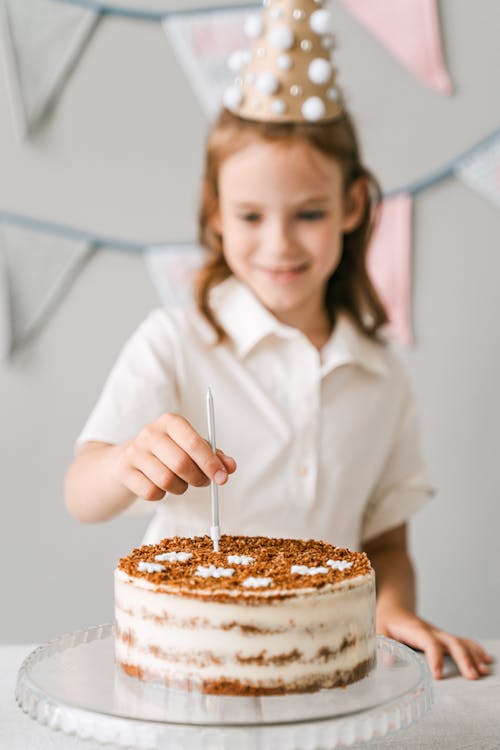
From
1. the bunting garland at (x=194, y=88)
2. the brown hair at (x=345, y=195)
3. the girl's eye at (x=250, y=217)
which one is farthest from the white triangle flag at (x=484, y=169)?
the girl's eye at (x=250, y=217)

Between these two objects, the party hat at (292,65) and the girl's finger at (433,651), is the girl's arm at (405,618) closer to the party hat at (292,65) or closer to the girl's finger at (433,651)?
the girl's finger at (433,651)

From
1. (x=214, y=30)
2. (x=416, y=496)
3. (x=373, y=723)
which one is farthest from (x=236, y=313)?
(x=373, y=723)

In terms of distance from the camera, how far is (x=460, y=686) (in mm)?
1011

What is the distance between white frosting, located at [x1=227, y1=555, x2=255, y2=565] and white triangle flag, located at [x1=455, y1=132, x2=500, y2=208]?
4.13 ft

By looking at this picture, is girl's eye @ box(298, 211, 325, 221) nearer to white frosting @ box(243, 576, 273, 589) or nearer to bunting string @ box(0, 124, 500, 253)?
bunting string @ box(0, 124, 500, 253)

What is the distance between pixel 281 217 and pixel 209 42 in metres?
0.65

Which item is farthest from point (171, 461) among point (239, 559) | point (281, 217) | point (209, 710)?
point (281, 217)

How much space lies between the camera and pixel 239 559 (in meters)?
0.80

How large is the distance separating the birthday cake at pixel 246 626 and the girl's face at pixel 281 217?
71 cm

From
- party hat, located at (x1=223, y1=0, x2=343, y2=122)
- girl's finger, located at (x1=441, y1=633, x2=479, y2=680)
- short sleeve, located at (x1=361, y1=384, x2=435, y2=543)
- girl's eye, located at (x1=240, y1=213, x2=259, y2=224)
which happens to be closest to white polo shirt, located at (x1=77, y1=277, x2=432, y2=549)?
short sleeve, located at (x1=361, y1=384, x2=435, y2=543)

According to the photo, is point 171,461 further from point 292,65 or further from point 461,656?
point 292,65

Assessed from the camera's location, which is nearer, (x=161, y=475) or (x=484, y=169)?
(x=161, y=475)

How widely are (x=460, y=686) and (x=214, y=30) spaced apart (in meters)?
1.34

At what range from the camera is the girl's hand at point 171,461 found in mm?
846
